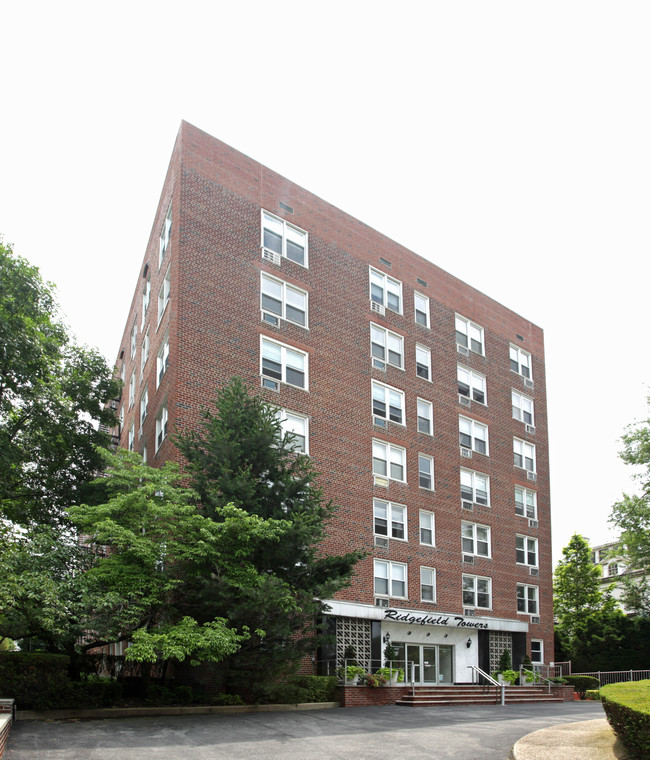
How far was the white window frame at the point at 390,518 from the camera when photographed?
2845cm

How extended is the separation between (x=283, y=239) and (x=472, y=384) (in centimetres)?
1167

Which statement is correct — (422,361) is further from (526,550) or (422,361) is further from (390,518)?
(526,550)

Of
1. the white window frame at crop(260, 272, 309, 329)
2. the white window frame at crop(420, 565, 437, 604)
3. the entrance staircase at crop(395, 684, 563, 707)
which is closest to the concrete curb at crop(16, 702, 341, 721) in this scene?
the entrance staircase at crop(395, 684, 563, 707)

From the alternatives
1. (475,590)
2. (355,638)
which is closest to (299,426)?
(355,638)

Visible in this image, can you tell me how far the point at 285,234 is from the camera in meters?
28.8

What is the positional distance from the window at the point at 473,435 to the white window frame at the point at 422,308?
14.5 feet

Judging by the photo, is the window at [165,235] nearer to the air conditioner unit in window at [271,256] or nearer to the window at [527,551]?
the air conditioner unit in window at [271,256]

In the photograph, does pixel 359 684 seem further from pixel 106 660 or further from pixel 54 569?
pixel 54 569

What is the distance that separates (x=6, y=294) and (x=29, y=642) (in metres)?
12.2

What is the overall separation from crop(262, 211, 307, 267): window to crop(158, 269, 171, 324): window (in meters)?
3.59

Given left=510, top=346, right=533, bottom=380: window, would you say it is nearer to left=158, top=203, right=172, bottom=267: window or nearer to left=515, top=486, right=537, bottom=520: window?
left=515, top=486, right=537, bottom=520: window

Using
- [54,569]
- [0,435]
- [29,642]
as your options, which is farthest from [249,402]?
[29,642]

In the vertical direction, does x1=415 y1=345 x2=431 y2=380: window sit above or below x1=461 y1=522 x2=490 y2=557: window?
above

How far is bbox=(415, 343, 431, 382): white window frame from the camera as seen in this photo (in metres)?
32.4
